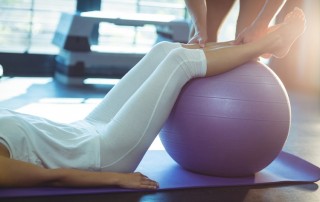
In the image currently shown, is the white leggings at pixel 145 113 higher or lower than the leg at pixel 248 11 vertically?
lower

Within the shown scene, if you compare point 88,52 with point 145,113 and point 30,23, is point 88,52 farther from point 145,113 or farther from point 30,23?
point 145,113

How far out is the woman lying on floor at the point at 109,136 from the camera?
51.9 inches

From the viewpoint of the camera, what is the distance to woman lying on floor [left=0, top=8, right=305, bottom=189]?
1318 millimetres

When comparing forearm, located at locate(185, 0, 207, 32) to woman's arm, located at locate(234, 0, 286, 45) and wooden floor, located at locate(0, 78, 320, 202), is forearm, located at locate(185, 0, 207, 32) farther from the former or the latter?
wooden floor, located at locate(0, 78, 320, 202)

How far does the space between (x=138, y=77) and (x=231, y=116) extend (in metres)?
0.37

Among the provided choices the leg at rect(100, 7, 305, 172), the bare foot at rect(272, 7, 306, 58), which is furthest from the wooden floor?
the bare foot at rect(272, 7, 306, 58)

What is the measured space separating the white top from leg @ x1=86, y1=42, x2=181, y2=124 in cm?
20

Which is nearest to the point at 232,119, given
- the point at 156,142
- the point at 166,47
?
the point at 166,47

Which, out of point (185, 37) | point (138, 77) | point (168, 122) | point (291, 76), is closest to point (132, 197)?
point (168, 122)

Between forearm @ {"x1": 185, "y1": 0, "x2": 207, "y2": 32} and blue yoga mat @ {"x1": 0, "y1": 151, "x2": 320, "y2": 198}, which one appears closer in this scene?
blue yoga mat @ {"x1": 0, "y1": 151, "x2": 320, "y2": 198}

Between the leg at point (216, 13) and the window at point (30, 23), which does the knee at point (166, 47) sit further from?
the window at point (30, 23)

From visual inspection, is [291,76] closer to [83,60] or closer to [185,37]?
[185,37]

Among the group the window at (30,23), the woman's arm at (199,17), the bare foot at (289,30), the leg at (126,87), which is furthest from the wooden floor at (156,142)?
the window at (30,23)

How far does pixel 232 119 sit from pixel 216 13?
2.14 feet
